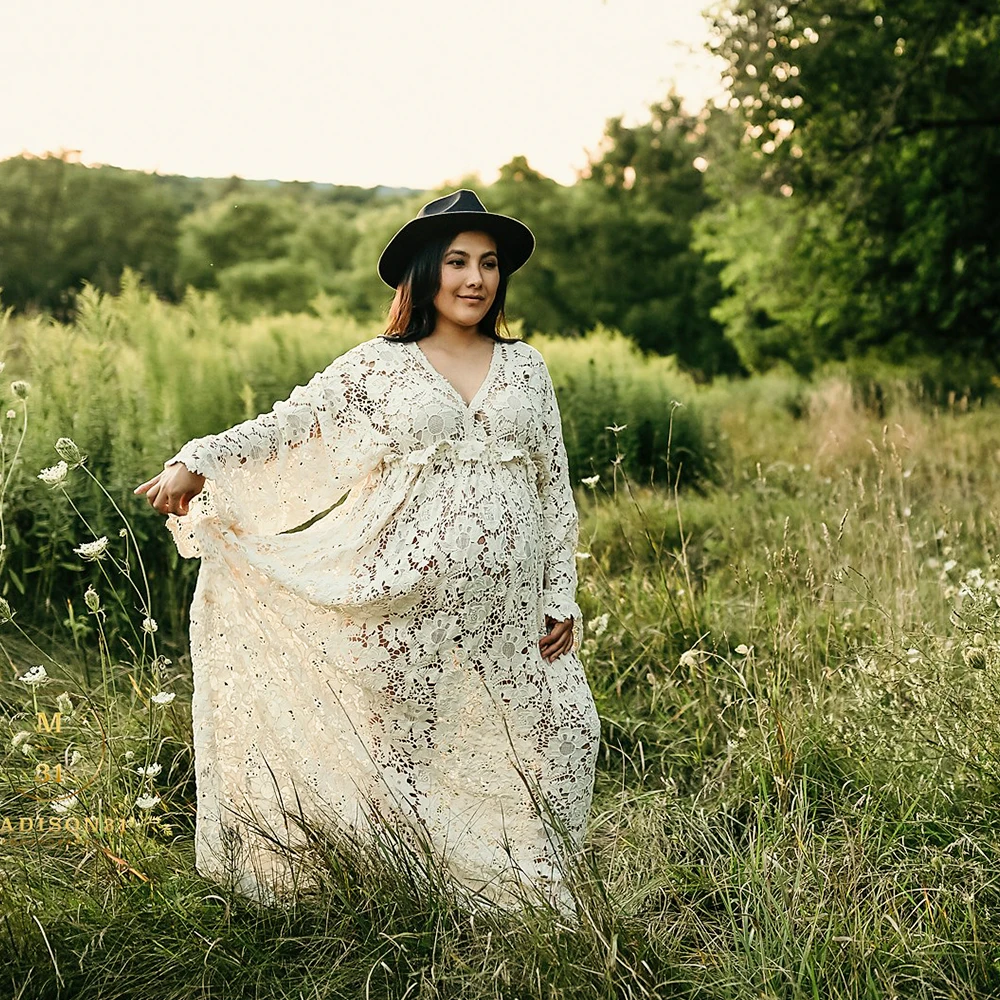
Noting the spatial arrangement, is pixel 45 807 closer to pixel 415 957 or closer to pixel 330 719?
pixel 330 719

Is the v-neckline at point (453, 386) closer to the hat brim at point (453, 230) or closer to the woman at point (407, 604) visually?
the woman at point (407, 604)

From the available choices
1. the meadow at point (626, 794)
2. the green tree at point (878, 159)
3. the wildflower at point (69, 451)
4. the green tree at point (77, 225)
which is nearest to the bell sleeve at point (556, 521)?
the meadow at point (626, 794)

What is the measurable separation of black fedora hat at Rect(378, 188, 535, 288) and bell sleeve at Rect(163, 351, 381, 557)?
1.12ft

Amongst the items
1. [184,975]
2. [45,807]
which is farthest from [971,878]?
[45,807]

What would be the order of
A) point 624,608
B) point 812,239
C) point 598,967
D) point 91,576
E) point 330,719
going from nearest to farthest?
point 598,967
point 330,719
point 624,608
point 91,576
point 812,239

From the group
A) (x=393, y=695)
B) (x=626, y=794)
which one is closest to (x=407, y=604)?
(x=393, y=695)

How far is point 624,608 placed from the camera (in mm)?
4914

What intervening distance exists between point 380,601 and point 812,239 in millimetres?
13813

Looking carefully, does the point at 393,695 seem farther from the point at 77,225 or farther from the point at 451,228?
Answer: the point at 77,225

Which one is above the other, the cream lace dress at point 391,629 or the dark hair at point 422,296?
the dark hair at point 422,296

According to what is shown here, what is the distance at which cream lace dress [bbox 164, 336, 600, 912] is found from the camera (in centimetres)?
297

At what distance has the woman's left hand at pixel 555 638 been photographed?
10.4 feet

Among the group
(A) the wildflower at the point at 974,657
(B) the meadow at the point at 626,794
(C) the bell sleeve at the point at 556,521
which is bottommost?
(B) the meadow at the point at 626,794

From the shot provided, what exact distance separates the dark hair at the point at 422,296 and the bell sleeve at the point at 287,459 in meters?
0.20
